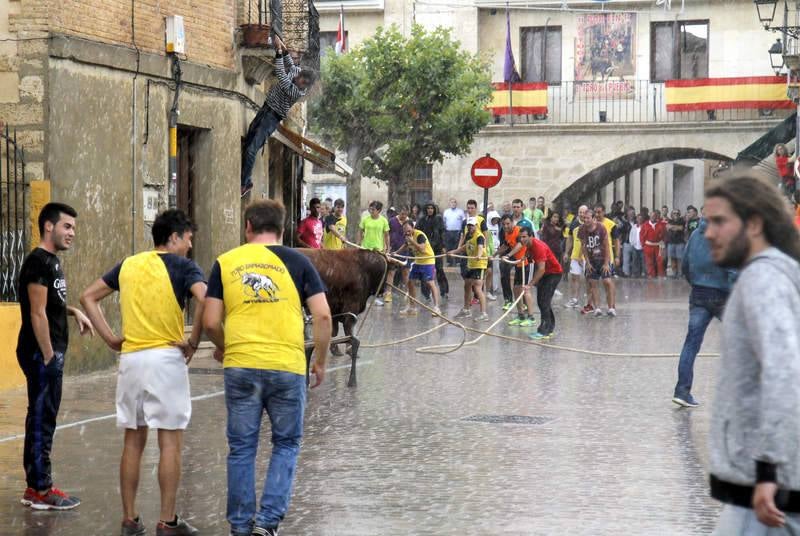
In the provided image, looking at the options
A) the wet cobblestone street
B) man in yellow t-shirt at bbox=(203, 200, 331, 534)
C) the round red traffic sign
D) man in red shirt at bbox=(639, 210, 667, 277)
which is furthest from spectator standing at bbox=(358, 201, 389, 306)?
man in yellow t-shirt at bbox=(203, 200, 331, 534)

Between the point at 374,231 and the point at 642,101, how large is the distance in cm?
1954

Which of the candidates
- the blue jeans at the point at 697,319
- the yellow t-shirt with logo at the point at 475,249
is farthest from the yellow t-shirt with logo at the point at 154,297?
the yellow t-shirt with logo at the point at 475,249

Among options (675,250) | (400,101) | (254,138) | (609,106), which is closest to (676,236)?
(675,250)

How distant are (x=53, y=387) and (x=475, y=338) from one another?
1181cm

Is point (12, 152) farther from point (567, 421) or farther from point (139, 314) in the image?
point (139, 314)

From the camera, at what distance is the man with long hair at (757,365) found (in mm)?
3709

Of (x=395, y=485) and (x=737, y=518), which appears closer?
(x=737, y=518)

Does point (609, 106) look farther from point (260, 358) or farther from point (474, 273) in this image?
point (260, 358)

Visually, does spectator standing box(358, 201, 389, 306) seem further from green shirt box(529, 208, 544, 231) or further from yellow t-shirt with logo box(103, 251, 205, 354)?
yellow t-shirt with logo box(103, 251, 205, 354)

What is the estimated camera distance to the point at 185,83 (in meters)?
16.3

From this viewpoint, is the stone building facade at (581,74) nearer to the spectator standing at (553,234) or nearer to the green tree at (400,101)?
the green tree at (400,101)

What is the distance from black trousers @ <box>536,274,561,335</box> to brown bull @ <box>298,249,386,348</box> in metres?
4.49

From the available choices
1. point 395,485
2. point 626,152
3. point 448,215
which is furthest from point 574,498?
point 626,152

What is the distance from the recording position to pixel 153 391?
269 inches
